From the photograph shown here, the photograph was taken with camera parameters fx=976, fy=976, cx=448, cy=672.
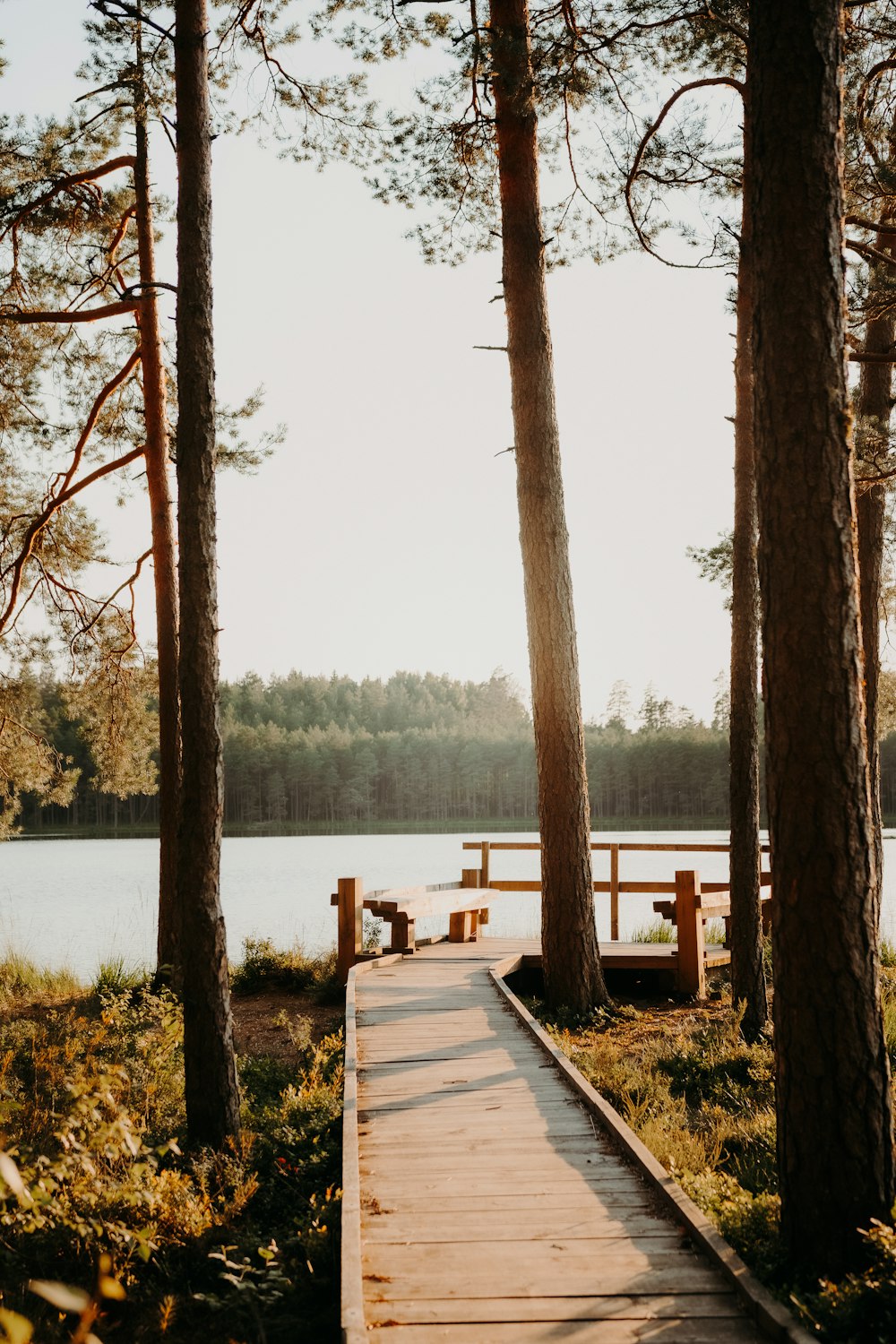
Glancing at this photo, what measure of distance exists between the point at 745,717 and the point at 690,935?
2.24 meters

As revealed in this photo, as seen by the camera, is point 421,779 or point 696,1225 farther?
point 421,779

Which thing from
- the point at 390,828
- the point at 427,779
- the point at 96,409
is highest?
the point at 96,409

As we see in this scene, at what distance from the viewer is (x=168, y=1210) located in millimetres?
4199

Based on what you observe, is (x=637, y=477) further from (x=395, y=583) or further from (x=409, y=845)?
(x=395, y=583)

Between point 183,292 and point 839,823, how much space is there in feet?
15.5

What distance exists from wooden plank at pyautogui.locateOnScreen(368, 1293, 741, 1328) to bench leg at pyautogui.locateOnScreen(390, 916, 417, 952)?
6397 millimetres

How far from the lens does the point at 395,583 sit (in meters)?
70.8

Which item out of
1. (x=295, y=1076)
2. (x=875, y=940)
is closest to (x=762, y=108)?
(x=875, y=940)

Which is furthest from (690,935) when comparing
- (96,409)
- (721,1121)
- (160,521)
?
(96,409)

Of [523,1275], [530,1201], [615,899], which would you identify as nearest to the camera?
[523,1275]

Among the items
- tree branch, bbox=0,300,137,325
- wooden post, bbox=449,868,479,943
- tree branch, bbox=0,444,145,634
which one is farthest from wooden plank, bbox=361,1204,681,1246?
tree branch, bbox=0,300,137,325

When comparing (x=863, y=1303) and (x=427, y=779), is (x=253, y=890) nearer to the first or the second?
(x=863, y=1303)

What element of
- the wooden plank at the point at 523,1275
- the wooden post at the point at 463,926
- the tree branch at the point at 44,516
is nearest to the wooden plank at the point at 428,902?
the wooden post at the point at 463,926

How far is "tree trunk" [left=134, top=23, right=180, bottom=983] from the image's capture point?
10320 mm
